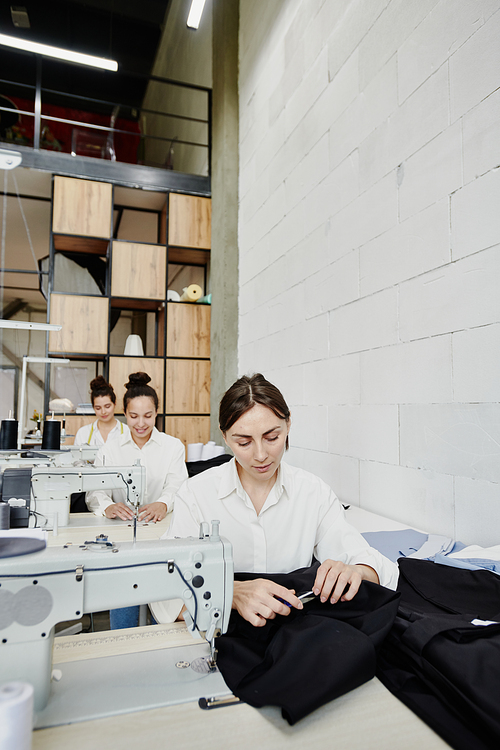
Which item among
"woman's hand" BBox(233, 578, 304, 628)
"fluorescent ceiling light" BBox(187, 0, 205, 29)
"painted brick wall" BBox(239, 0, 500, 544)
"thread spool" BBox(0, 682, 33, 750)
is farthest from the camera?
"fluorescent ceiling light" BBox(187, 0, 205, 29)

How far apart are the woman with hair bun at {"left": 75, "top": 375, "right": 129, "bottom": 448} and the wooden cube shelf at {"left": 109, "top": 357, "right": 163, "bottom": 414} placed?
64cm

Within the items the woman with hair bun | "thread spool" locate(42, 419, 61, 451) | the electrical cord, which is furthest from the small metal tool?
the woman with hair bun

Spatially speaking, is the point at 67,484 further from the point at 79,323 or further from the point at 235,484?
the point at 79,323

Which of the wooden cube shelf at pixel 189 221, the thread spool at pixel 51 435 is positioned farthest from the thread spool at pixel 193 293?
the thread spool at pixel 51 435

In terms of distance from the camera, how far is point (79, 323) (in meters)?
4.14

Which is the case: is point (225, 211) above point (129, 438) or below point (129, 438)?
above

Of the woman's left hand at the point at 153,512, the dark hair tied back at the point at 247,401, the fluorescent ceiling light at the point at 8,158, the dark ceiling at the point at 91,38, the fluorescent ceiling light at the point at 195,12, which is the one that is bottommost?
the woman's left hand at the point at 153,512

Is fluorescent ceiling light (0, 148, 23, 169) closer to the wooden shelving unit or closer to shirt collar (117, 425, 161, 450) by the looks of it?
shirt collar (117, 425, 161, 450)

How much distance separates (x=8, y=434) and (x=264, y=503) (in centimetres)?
163

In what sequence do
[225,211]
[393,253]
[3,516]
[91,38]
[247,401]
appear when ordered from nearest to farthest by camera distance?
[3,516], [247,401], [393,253], [225,211], [91,38]

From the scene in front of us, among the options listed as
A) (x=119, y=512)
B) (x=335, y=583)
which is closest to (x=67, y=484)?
(x=119, y=512)

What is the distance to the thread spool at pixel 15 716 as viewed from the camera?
1.71ft

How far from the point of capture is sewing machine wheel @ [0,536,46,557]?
0.75 metres

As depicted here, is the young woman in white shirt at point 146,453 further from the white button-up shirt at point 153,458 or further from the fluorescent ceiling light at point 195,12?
the fluorescent ceiling light at point 195,12
